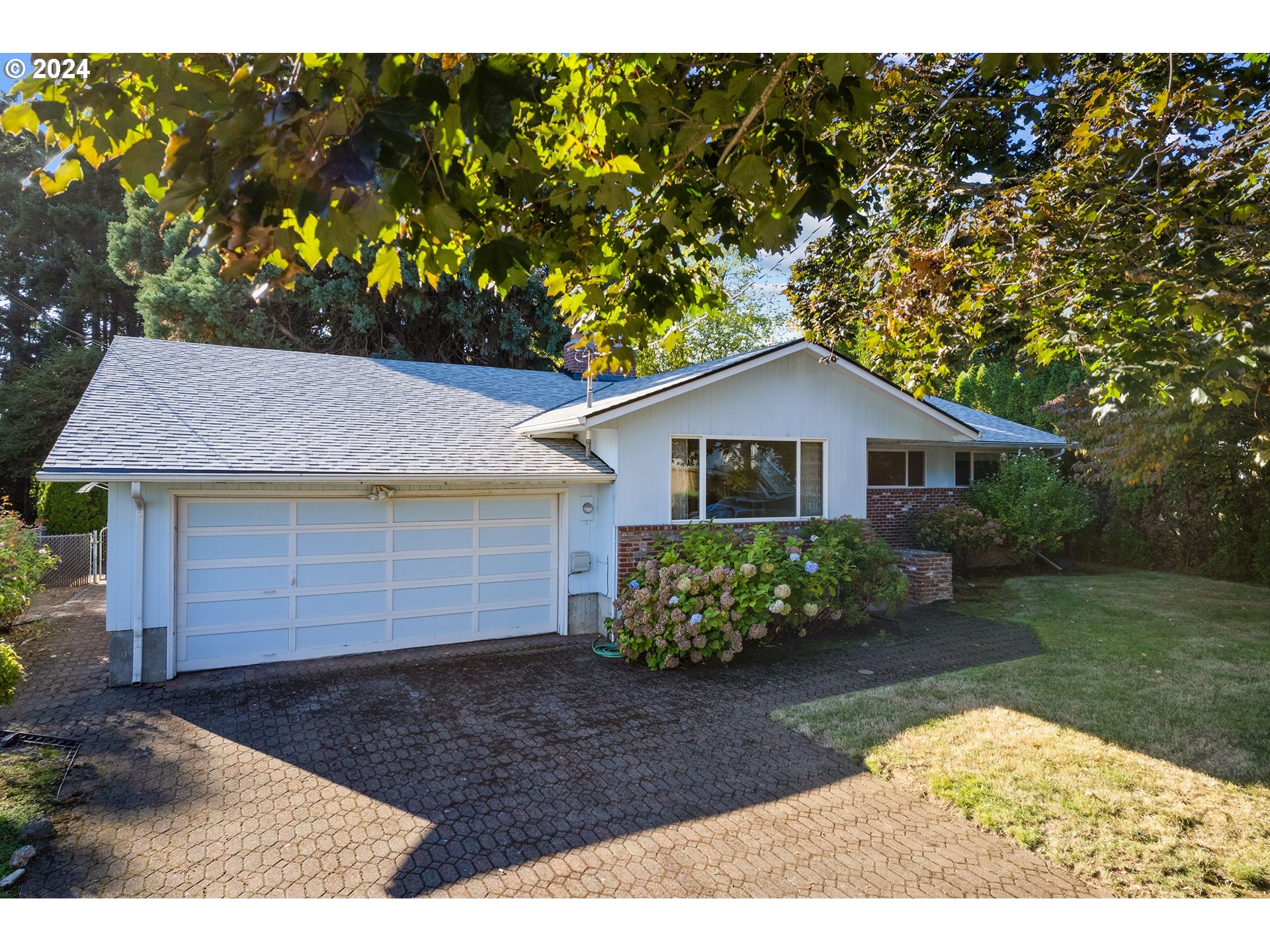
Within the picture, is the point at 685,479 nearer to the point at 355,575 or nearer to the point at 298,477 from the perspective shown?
the point at 355,575

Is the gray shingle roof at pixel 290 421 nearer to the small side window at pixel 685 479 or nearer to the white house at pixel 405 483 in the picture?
the white house at pixel 405 483

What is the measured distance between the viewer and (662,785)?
4898mm

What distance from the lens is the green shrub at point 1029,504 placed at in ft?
45.7

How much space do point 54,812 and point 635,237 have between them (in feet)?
17.7

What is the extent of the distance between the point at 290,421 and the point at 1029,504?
13968mm

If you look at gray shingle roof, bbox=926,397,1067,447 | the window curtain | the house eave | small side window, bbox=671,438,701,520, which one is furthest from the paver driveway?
gray shingle roof, bbox=926,397,1067,447

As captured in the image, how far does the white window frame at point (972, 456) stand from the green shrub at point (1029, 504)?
407 millimetres

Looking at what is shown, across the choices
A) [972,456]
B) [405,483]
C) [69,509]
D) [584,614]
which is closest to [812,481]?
[584,614]

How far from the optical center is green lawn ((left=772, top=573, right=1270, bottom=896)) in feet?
12.9

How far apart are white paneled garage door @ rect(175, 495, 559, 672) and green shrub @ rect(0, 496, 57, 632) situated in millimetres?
3341

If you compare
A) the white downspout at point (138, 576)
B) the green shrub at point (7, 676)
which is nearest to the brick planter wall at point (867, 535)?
the white downspout at point (138, 576)

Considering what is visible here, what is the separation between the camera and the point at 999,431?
1557 cm

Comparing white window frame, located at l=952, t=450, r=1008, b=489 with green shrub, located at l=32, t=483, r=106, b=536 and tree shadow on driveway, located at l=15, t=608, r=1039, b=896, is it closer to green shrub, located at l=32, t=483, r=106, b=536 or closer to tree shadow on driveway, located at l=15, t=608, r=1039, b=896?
tree shadow on driveway, located at l=15, t=608, r=1039, b=896
